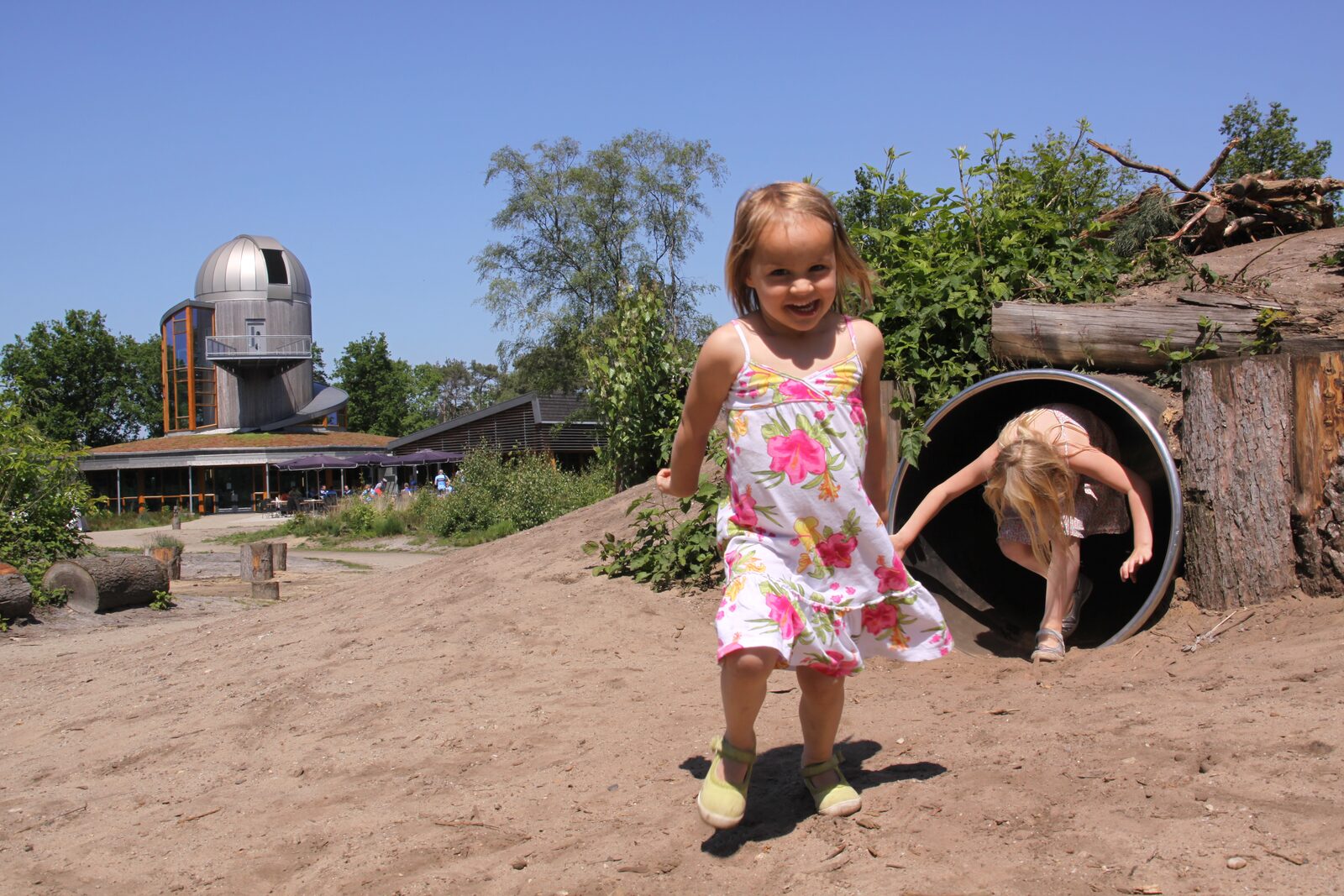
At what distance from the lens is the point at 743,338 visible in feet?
9.33

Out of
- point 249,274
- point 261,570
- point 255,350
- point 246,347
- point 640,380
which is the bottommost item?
point 261,570

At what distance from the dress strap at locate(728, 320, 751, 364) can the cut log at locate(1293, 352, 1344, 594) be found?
8.70 feet

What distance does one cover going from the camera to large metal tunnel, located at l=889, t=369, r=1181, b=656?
5.11 metres

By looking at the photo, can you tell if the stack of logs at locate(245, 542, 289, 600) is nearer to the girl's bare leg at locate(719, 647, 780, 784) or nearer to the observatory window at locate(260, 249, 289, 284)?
the girl's bare leg at locate(719, 647, 780, 784)

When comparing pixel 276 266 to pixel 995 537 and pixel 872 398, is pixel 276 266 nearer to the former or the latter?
pixel 995 537

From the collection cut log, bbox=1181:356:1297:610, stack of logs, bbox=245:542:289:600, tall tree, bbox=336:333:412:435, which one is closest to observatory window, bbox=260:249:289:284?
tall tree, bbox=336:333:412:435

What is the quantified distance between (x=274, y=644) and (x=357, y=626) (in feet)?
1.71

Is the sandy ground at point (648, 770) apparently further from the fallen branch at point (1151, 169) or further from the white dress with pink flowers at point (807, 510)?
the fallen branch at point (1151, 169)

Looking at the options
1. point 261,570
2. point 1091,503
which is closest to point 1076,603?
point 1091,503

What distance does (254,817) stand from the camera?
357cm

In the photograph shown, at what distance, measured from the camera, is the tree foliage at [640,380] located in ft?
25.0

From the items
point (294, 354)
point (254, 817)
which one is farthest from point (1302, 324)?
point (294, 354)

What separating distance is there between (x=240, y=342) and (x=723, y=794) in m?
Answer: 48.2

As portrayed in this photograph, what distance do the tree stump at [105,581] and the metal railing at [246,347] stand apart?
119ft
